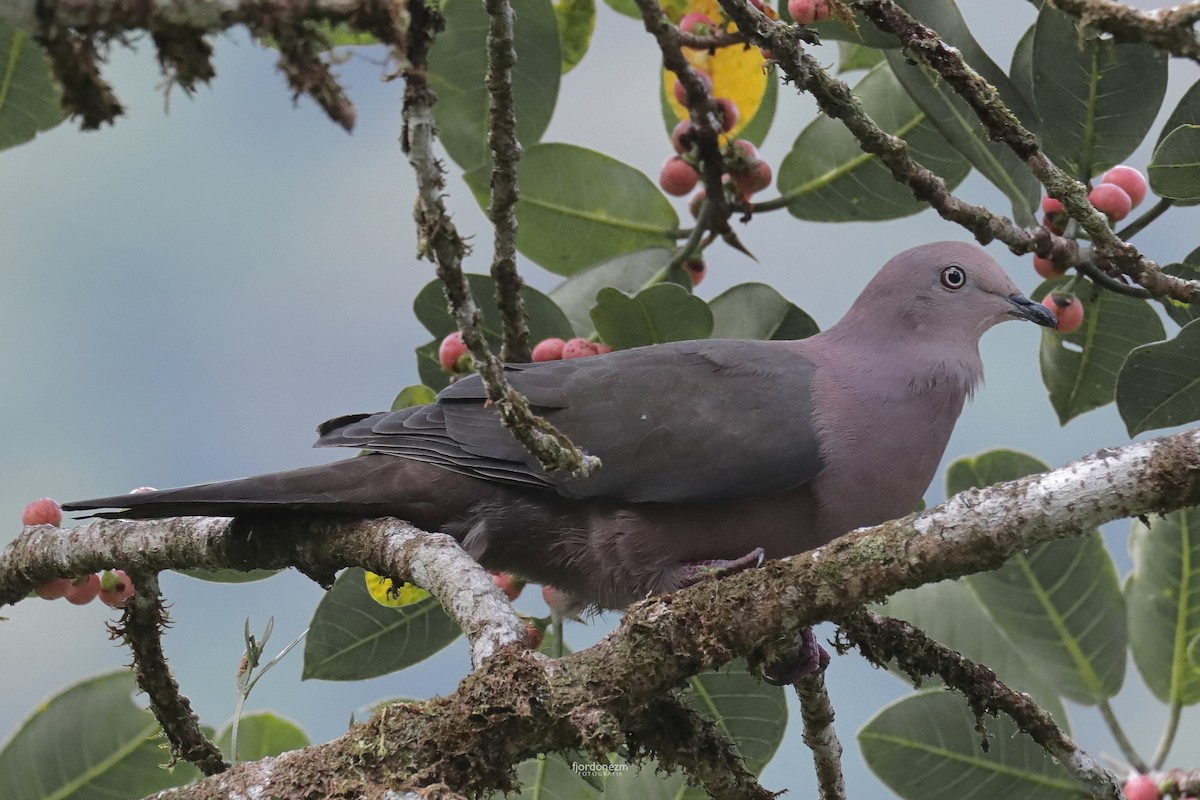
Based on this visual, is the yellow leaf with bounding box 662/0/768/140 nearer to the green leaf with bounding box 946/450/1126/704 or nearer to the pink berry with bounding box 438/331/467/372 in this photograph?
the pink berry with bounding box 438/331/467/372

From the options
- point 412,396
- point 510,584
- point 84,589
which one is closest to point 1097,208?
point 510,584

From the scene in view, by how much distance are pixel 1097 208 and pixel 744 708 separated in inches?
62.5

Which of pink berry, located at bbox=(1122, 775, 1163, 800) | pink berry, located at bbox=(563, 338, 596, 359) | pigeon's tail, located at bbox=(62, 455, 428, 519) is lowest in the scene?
pink berry, located at bbox=(1122, 775, 1163, 800)

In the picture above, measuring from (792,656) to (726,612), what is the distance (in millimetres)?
590

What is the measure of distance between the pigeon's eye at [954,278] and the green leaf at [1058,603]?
50 centimetres

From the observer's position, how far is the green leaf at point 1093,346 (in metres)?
3.29

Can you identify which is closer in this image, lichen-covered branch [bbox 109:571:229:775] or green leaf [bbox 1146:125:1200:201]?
green leaf [bbox 1146:125:1200:201]

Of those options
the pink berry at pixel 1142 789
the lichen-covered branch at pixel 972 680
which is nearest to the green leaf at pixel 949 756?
the pink berry at pixel 1142 789

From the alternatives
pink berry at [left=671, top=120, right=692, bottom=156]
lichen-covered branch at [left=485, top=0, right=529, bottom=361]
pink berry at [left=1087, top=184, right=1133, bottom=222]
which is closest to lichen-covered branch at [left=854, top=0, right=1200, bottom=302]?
pink berry at [left=1087, top=184, right=1133, bottom=222]

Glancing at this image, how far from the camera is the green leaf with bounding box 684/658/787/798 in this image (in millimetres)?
3246

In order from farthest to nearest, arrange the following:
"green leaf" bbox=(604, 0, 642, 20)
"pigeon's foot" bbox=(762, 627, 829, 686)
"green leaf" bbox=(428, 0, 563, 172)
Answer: "green leaf" bbox=(604, 0, 642, 20)
"green leaf" bbox=(428, 0, 563, 172)
"pigeon's foot" bbox=(762, 627, 829, 686)

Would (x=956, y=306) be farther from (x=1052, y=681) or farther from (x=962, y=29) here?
(x=1052, y=681)

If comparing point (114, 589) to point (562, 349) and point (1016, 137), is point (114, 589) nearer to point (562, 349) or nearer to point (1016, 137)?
point (562, 349)

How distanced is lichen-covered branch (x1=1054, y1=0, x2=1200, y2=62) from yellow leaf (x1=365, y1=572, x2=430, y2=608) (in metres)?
2.15
